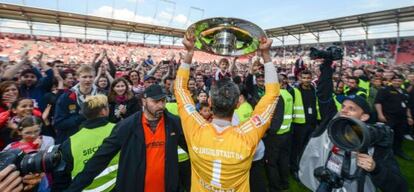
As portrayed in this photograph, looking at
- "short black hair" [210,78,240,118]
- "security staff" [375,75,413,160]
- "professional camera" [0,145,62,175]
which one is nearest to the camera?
"professional camera" [0,145,62,175]

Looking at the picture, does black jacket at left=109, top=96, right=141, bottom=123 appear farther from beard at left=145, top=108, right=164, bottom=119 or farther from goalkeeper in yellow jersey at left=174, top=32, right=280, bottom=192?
goalkeeper in yellow jersey at left=174, top=32, right=280, bottom=192

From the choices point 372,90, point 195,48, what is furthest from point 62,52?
point 195,48

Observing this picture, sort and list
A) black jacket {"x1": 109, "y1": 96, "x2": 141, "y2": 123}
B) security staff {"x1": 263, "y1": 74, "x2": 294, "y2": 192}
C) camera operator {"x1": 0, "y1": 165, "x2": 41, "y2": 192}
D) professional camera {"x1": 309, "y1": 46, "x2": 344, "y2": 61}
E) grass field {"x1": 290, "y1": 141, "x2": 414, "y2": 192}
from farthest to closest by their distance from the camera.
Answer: grass field {"x1": 290, "y1": 141, "x2": 414, "y2": 192}, security staff {"x1": 263, "y1": 74, "x2": 294, "y2": 192}, black jacket {"x1": 109, "y1": 96, "x2": 141, "y2": 123}, professional camera {"x1": 309, "y1": 46, "x2": 344, "y2": 61}, camera operator {"x1": 0, "y1": 165, "x2": 41, "y2": 192}

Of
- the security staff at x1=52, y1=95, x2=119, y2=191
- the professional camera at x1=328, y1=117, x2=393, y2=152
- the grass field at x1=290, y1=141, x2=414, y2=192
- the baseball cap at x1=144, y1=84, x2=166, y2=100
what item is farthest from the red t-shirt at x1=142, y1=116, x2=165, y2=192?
the grass field at x1=290, y1=141, x2=414, y2=192

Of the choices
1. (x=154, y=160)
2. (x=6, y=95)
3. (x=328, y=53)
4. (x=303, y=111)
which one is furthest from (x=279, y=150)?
(x=6, y=95)

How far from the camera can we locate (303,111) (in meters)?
5.75

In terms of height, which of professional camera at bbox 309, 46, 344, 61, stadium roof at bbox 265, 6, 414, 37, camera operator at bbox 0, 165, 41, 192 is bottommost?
camera operator at bbox 0, 165, 41, 192

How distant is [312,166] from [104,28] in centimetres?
3182

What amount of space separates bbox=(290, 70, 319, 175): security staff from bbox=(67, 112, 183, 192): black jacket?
364 cm

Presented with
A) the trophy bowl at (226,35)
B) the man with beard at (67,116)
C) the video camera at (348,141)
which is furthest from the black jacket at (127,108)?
the video camera at (348,141)

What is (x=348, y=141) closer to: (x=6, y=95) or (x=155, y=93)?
(x=155, y=93)

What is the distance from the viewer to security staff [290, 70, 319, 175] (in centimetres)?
576

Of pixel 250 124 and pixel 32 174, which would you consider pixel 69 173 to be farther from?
pixel 250 124

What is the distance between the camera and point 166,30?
33.1 metres
